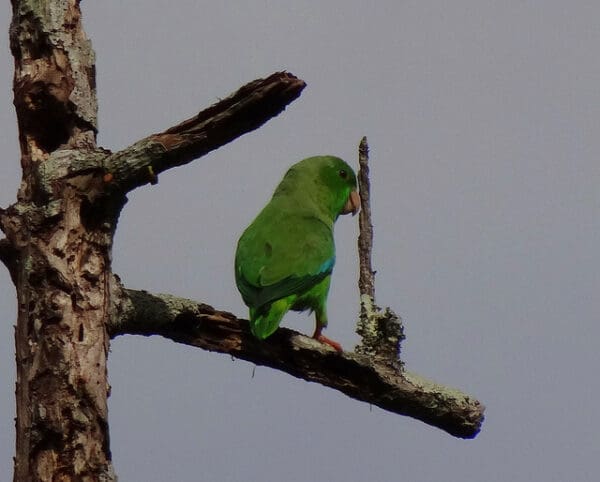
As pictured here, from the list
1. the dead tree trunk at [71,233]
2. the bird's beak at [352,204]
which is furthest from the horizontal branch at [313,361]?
the bird's beak at [352,204]

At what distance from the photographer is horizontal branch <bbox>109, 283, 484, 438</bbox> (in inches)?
210

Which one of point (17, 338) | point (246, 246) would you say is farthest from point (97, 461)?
point (246, 246)

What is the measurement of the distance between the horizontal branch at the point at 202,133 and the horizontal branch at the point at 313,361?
0.69 meters

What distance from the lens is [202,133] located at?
4.70 m

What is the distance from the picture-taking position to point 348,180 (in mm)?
8703

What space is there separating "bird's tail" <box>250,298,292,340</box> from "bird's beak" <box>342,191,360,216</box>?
1.96 meters

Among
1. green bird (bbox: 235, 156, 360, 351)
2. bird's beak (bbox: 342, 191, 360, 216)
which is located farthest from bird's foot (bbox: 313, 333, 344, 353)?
bird's beak (bbox: 342, 191, 360, 216)

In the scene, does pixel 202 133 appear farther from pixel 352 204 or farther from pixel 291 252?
pixel 352 204

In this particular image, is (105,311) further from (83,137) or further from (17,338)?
(83,137)

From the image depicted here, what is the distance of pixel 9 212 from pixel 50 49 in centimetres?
80

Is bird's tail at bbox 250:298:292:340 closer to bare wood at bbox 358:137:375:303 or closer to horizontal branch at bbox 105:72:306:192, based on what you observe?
bare wood at bbox 358:137:375:303

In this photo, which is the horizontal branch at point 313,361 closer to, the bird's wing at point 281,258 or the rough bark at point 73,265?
the rough bark at point 73,265

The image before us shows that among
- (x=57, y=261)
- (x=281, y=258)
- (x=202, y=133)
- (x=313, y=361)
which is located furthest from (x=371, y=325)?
(x=57, y=261)

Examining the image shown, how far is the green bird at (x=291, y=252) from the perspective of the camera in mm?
6729
